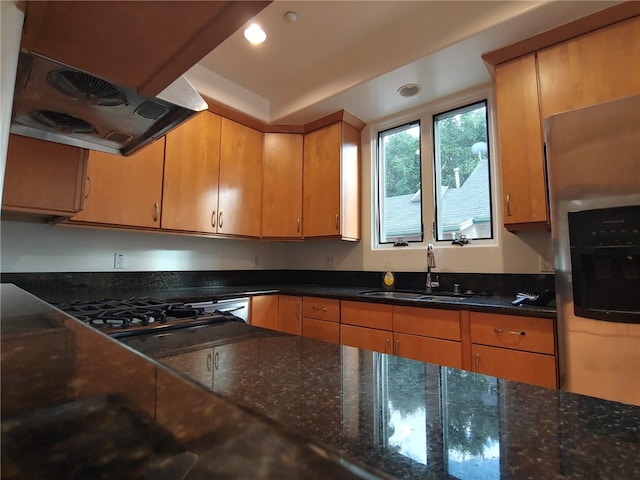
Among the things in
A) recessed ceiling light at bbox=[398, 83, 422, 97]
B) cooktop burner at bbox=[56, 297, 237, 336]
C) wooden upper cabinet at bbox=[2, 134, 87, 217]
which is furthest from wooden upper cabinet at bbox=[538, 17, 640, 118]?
wooden upper cabinet at bbox=[2, 134, 87, 217]

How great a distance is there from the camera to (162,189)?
8.12 ft

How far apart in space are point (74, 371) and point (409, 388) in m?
0.53

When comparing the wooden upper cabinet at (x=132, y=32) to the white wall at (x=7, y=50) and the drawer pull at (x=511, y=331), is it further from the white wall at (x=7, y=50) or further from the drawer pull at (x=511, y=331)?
the drawer pull at (x=511, y=331)

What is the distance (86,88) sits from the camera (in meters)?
0.97

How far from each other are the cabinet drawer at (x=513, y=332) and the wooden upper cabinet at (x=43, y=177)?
7.55 ft

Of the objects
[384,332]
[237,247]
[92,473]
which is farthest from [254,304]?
[92,473]

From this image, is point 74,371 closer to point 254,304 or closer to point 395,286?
point 254,304

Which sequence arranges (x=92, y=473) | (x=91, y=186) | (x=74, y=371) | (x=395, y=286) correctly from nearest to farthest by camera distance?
(x=92, y=473) → (x=74, y=371) → (x=91, y=186) → (x=395, y=286)

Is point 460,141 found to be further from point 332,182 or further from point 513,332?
point 513,332

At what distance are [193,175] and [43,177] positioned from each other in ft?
3.60

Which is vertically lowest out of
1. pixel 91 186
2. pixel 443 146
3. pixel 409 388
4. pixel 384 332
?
pixel 384 332

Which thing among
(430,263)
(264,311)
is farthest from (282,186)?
(430,263)

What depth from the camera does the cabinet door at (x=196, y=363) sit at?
0.63 meters

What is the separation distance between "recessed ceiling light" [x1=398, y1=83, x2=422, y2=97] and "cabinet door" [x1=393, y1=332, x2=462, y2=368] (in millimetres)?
1877
